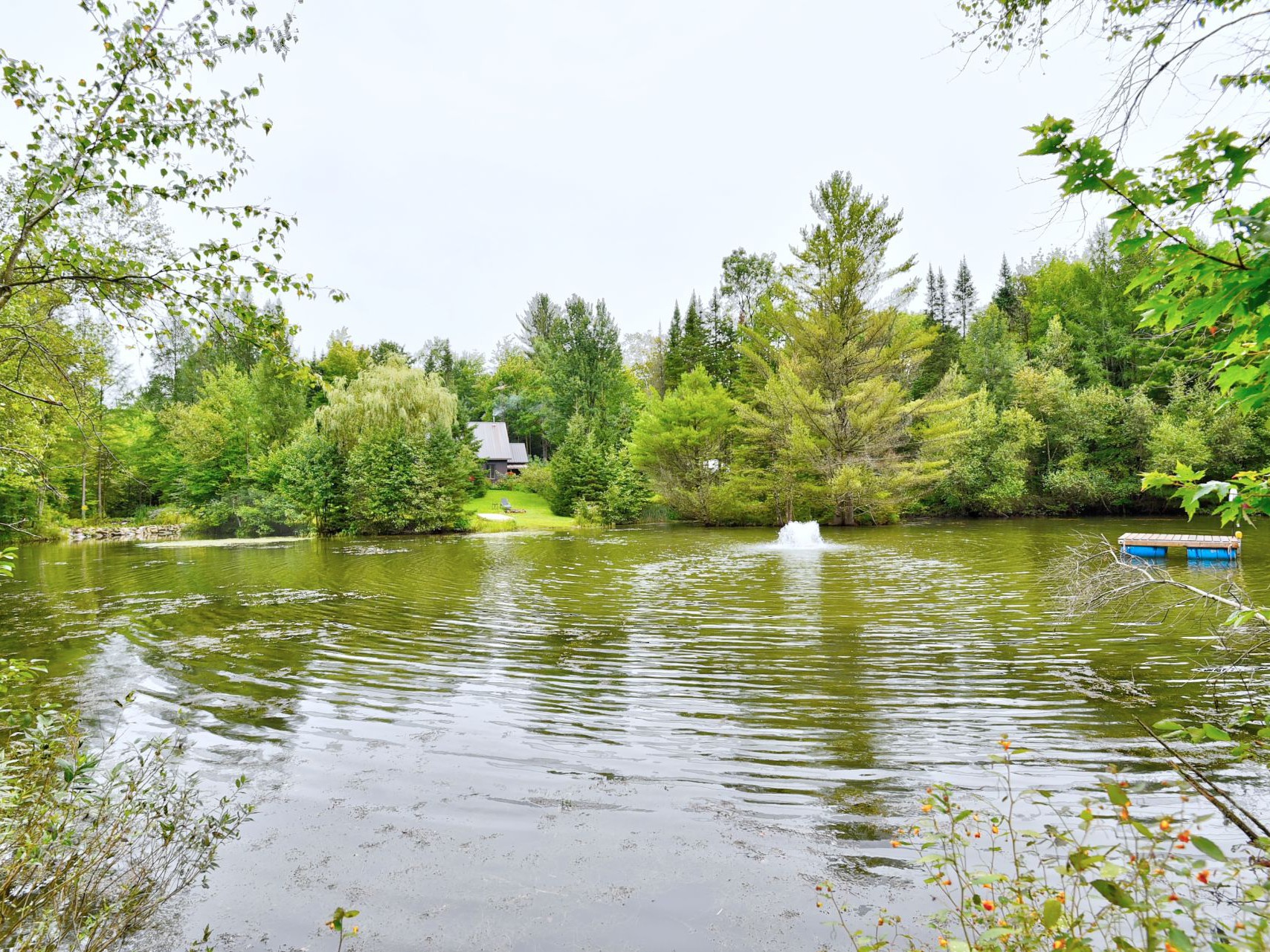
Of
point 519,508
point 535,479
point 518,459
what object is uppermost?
point 518,459

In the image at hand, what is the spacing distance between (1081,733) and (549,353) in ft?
146

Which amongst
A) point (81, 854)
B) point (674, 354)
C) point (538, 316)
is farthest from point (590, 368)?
point (81, 854)

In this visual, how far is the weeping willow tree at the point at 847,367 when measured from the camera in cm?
2755

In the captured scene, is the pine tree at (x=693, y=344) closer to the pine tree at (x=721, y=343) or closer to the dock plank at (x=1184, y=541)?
the pine tree at (x=721, y=343)

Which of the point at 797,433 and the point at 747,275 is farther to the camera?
the point at 747,275

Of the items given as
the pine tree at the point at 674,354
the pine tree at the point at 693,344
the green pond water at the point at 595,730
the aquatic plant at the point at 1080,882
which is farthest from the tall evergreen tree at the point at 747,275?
the aquatic plant at the point at 1080,882

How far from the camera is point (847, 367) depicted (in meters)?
28.7

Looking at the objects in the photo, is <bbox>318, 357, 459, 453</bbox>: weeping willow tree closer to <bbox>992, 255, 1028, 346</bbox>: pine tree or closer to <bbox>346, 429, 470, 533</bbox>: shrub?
<bbox>346, 429, 470, 533</bbox>: shrub

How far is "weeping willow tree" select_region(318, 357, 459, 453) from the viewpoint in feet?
95.0

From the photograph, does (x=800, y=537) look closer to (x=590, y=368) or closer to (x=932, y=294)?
(x=590, y=368)

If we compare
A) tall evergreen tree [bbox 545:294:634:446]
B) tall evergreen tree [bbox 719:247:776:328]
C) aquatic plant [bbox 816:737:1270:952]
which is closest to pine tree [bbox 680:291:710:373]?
tall evergreen tree [bbox 719:247:776:328]

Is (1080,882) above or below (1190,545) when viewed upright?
above

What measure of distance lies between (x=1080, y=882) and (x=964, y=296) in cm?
6698

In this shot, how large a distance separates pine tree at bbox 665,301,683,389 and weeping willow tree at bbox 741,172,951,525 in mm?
13842
